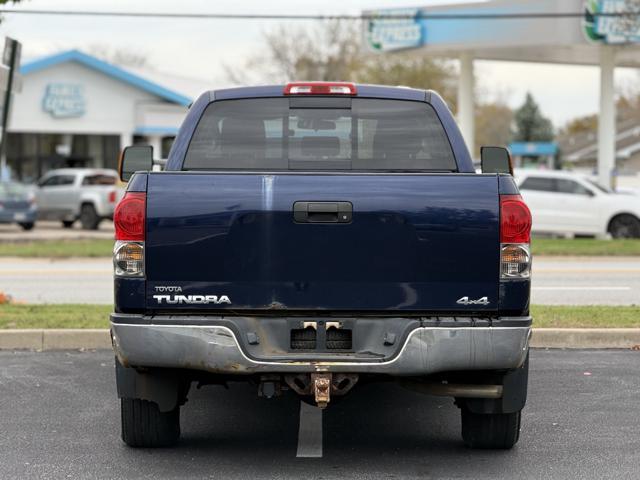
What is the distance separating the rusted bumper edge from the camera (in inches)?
209

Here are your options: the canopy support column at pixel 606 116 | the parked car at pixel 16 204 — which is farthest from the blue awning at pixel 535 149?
the parked car at pixel 16 204

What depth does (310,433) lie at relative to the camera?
6.57m

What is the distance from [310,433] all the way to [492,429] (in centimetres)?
116

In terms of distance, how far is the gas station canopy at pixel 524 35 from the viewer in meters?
27.0

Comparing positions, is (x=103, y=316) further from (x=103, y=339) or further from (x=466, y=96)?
(x=466, y=96)

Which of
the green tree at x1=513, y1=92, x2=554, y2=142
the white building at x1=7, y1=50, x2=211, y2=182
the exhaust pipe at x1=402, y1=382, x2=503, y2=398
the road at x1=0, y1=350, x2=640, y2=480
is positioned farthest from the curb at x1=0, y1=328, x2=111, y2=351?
the green tree at x1=513, y1=92, x2=554, y2=142

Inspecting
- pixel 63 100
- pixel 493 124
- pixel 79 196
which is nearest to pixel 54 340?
pixel 79 196

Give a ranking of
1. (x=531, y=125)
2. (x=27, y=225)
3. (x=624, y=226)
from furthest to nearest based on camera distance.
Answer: (x=531, y=125), (x=27, y=225), (x=624, y=226)

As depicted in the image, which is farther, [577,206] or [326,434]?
[577,206]

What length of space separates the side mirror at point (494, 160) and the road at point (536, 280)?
690 centimetres

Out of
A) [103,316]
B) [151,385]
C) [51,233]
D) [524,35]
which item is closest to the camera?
[151,385]

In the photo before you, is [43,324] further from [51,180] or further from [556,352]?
[51,180]

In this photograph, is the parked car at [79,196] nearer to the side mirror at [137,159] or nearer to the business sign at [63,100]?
the business sign at [63,100]

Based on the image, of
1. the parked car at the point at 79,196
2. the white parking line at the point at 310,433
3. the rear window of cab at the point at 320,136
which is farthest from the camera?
the parked car at the point at 79,196
